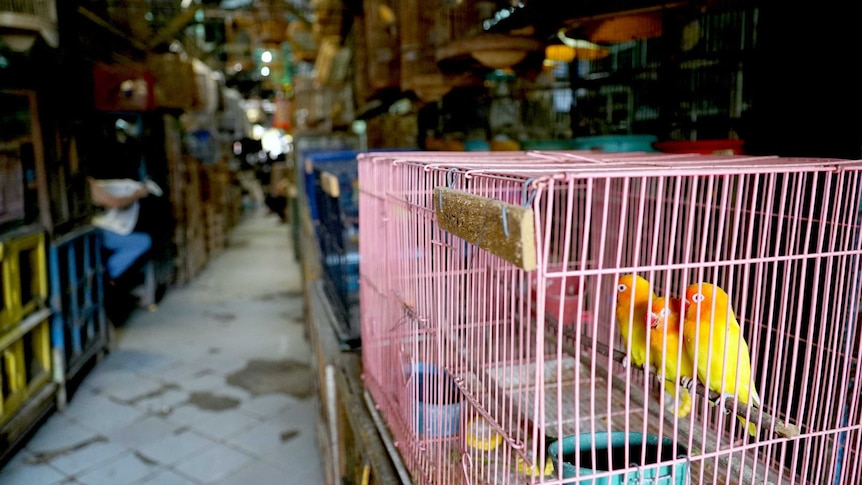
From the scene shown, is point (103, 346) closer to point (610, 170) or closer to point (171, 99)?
point (171, 99)

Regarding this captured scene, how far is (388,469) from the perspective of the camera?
5.36 feet

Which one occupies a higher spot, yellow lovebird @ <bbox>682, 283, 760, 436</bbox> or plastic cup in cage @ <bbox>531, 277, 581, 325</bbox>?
yellow lovebird @ <bbox>682, 283, 760, 436</bbox>

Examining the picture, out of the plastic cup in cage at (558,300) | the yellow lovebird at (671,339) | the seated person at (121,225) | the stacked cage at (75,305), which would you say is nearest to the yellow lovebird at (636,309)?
the yellow lovebird at (671,339)

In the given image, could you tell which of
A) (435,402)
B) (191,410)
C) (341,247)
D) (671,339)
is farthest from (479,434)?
(191,410)

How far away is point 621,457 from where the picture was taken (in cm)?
135

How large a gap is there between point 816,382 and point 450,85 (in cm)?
221

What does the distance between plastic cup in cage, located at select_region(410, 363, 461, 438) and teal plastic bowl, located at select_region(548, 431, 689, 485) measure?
0.86 feet

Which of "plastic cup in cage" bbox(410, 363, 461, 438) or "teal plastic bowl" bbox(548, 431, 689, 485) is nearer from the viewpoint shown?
"teal plastic bowl" bbox(548, 431, 689, 485)

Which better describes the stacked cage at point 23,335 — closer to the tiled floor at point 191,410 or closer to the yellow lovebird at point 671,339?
the tiled floor at point 191,410

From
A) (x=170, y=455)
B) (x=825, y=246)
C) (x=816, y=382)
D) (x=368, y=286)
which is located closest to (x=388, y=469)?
(x=368, y=286)

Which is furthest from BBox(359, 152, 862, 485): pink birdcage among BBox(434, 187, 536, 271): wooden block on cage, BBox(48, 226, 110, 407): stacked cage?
BBox(48, 226, 110, 407): stacked cage

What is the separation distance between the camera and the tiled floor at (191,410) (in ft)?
10.8

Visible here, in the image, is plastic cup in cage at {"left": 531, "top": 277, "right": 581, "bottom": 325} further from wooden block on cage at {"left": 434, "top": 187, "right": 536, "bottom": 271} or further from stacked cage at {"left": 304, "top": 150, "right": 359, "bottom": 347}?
wooden block on cage at {"left": 434, "top": 187, "right": 536, "bottom": 271}

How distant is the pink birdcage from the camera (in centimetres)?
98
